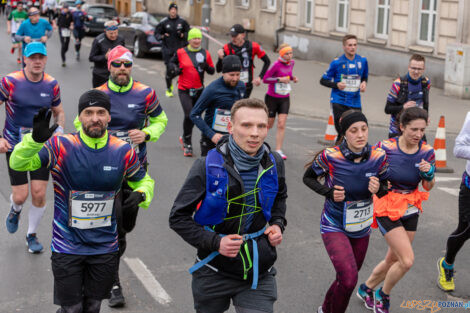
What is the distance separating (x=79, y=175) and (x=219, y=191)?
3.68 feet

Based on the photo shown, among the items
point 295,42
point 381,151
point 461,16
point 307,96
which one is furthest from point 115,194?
point 295,42

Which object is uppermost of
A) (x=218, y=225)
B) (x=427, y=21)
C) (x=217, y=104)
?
(x=427, y=21)

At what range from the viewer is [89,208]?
5.02 metres

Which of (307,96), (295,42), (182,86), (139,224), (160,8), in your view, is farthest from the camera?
(160,8)

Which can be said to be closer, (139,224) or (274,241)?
(274,241)

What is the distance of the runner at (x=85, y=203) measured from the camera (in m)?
4.98

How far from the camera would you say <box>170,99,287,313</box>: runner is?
4387mm

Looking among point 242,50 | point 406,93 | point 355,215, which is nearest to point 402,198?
point 355,215

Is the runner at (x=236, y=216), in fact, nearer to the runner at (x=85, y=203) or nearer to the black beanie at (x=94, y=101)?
the runner at (x=85, y=203)

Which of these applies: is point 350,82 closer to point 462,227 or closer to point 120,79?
point 462,227

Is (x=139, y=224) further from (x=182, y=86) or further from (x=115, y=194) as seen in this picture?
(x=182, y=86)

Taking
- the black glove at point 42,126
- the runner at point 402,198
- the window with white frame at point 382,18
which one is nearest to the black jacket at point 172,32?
the window with white frame at point 382,18

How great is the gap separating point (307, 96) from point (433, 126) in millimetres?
4153

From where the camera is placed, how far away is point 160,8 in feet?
134
